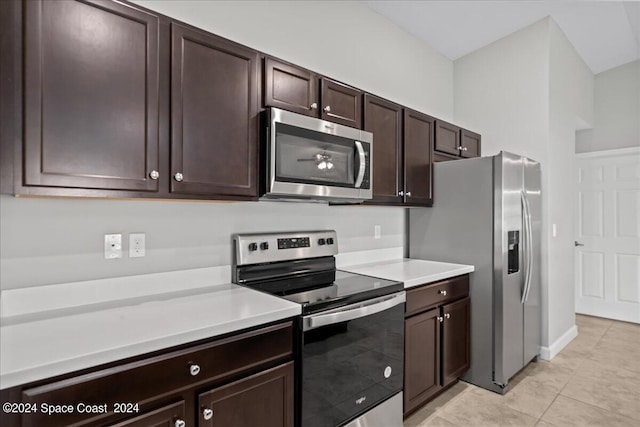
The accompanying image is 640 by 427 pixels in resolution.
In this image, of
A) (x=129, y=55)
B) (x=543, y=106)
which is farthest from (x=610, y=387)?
(x=129, y=55)

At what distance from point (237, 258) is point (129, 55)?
1104 millimetres

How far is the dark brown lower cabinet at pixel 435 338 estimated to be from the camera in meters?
2.23

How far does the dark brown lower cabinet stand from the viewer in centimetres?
223

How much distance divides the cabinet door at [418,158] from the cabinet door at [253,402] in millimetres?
1696

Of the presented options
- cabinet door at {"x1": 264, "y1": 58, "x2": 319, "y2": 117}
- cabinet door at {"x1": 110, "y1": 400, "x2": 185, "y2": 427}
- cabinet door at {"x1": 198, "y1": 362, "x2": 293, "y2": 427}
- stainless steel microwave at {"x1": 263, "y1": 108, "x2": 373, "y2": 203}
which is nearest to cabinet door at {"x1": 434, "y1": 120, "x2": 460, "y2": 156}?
stainless steel microwave at {"x1": 263, "y1": 108, "x2": 373, "y2": 203}

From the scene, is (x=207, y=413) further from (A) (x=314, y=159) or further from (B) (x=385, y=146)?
(B) (x=385, y=146)

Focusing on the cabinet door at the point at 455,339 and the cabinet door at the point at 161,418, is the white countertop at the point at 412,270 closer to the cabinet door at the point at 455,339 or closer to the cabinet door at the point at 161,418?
the cabinet door at the point at 455,339

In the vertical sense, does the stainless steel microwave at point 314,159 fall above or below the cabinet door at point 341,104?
below

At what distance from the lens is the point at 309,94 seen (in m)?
2.05

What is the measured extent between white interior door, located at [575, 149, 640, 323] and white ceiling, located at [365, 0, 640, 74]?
1.33m

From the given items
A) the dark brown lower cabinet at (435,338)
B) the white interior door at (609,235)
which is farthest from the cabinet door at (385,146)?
the white interior door at (609,235)

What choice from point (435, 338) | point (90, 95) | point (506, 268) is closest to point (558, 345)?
point (506, 268)

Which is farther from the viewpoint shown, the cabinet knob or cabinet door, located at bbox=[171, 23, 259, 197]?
cabinet door, located at bbox=[171, 23, 259, 197]

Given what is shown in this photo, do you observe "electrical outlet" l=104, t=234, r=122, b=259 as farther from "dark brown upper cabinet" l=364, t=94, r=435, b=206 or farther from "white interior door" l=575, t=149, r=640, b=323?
"white interior door" l=575, t=149, r=640, b=323
